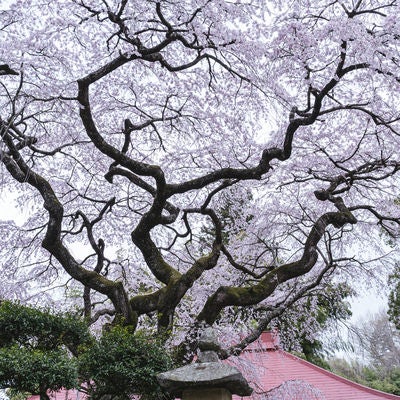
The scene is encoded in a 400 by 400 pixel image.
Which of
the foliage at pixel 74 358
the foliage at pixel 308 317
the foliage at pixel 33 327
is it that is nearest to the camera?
the foliage at pixel 74 358

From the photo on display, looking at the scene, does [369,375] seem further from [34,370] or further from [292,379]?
[34,370]

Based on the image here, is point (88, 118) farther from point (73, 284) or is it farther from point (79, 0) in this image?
point (73, 284)

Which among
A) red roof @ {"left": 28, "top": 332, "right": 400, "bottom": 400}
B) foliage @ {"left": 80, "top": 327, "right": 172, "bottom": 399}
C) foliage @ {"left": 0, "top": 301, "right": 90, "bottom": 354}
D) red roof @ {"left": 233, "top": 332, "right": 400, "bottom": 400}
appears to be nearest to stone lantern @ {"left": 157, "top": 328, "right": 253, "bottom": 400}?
foliage @ {"left": 80, "top": 327, "right": 172, "bottom": 399}

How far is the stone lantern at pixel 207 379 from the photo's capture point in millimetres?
3268

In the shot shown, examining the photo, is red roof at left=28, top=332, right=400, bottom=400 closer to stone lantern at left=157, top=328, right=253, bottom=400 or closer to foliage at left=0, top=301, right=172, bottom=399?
foliage at left=0, top=301, right=172, bottom=399

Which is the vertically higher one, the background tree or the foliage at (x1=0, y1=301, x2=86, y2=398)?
the background tree

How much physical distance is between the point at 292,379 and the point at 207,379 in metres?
5.46

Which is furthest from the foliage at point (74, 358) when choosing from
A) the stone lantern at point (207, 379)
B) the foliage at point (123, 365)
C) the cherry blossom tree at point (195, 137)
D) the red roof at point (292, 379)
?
the red roof at point (292, 379)

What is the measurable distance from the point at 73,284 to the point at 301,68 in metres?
6.37

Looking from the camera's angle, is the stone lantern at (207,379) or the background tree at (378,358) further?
the background tree at (378,358)

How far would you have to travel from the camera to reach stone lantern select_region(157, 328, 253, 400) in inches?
129

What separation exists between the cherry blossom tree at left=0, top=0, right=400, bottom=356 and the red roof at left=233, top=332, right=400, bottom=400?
81 cm

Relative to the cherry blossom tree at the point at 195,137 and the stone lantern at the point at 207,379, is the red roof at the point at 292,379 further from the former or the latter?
the stone lantern at the point at 207,379

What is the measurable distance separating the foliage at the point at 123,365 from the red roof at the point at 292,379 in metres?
3.33
